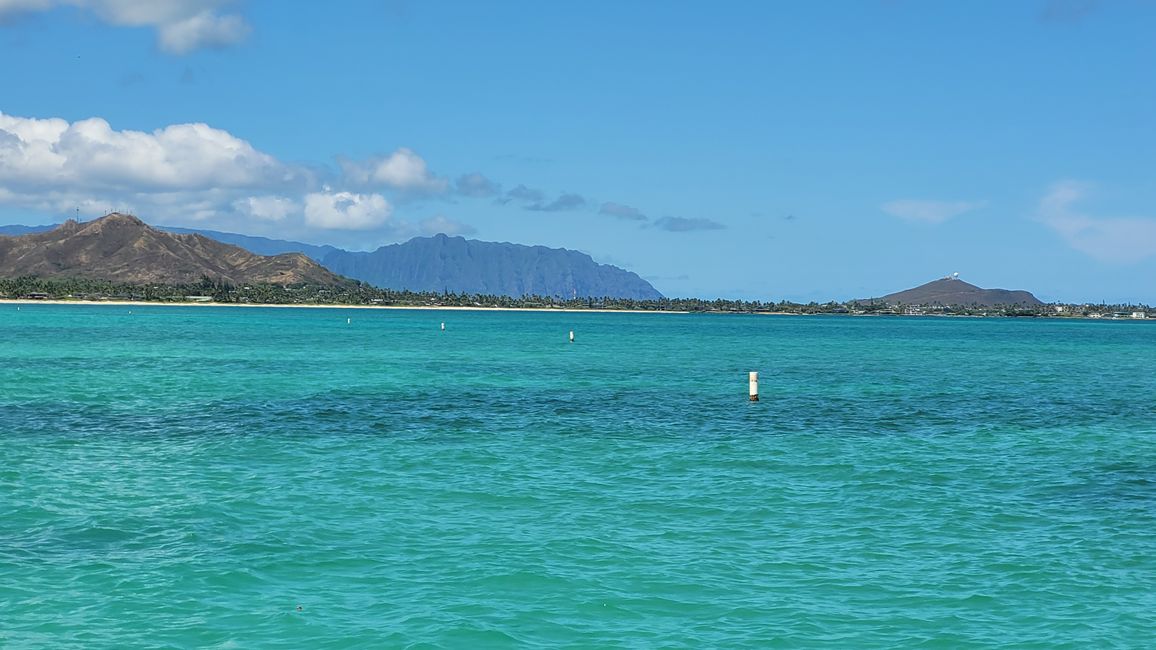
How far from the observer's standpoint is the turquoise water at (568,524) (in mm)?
17812

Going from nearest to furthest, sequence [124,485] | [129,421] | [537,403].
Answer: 1. [124,485]
2. [129,421]
3. [537,403]

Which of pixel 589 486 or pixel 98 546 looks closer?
pixel 98 546

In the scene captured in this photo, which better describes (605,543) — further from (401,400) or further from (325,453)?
(401,400)

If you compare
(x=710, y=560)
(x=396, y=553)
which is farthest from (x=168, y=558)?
(x=710, y=560)

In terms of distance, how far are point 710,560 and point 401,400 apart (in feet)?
125

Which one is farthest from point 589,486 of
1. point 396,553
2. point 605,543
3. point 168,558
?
point 168,558

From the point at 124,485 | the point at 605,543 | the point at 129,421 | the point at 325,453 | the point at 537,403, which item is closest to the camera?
the point at 605,543

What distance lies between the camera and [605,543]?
23.2 metres

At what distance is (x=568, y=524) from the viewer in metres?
25.2

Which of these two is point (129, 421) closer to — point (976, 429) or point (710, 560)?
point (710, 560)

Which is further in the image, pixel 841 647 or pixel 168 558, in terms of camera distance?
pixel 168 558

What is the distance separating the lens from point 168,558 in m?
21.4

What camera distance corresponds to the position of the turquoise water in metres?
17.8

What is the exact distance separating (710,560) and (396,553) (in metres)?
6.82
